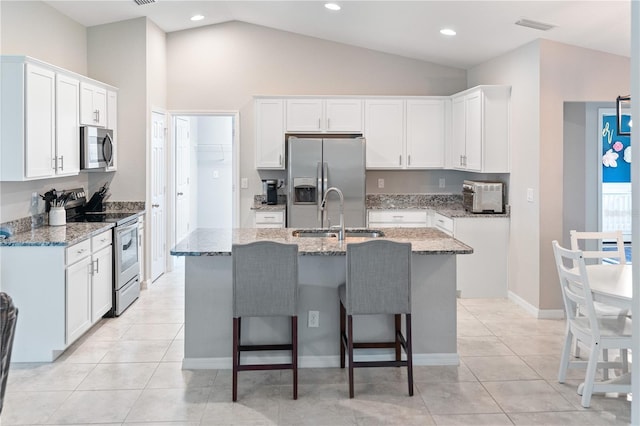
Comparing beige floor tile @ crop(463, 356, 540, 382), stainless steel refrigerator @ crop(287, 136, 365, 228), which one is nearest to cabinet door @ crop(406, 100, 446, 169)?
stainless steel refrigerator @ crop(287, 136, 365, 228)

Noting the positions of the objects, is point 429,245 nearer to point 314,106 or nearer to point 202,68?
point 314,106

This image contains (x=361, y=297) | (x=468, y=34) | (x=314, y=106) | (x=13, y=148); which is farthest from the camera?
(x=314, y=106)

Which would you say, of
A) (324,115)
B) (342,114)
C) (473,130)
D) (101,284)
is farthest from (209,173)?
(473,130)

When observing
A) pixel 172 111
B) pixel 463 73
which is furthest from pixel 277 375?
pixel 463 73

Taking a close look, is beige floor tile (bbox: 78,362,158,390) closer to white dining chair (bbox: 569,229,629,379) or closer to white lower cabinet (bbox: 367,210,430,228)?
white dining chair (bbox: 569,229,629,379)

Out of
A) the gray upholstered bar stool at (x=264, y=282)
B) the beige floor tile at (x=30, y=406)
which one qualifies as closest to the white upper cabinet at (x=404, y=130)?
the gray upholstered bar stool at (x=264, y=282)

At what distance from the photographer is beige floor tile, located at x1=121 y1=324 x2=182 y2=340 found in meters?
4.53

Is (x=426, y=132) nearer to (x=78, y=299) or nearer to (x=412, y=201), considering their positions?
(x=412, y=201)

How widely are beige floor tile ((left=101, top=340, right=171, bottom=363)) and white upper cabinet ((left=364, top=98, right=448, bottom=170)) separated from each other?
341 centimetres

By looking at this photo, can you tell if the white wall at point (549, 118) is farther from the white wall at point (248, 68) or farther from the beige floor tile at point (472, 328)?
the white wall at point (248, 68)

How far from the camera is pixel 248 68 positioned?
6.93 meters

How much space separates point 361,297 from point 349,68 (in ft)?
14.2

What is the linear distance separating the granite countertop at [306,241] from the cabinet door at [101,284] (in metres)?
0.98

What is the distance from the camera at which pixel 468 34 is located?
5.37 meters
